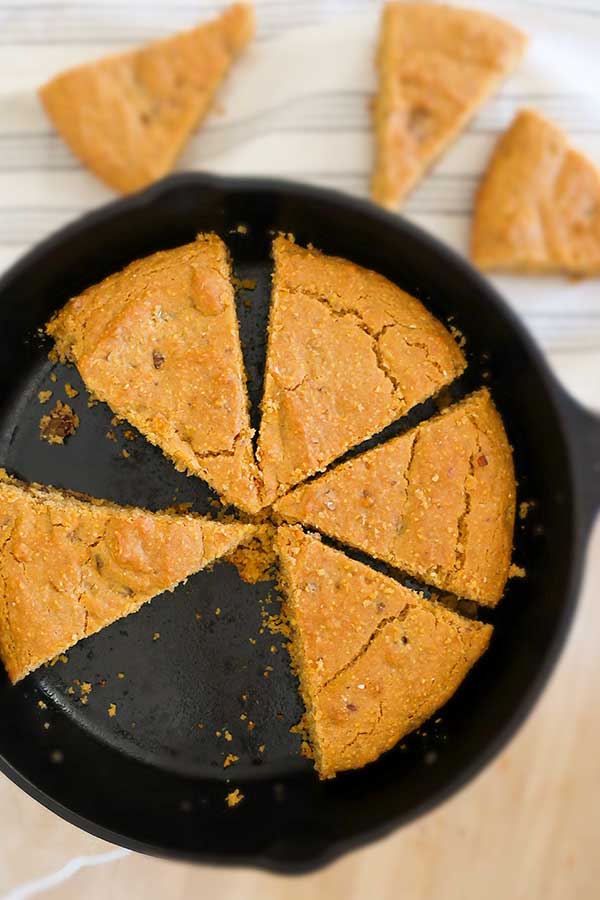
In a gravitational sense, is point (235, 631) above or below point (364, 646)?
below

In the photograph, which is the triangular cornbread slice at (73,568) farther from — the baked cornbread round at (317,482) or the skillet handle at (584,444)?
the skillet handle at (584,444)

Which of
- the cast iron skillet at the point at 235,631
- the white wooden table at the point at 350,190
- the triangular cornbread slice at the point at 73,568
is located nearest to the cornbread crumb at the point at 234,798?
the cast iron skillet at the point at 235,631

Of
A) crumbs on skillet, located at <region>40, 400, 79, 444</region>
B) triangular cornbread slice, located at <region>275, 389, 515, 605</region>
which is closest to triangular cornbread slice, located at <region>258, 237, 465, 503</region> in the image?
triangular cornbread slice, located at <region>275, 389, 515, 605</region>

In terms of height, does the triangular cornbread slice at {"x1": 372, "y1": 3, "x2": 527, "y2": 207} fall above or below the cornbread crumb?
above

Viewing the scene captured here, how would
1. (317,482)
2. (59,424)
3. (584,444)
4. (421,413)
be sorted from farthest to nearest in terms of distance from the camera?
1. (59,424)
2. (421,413)
3. (317,482)
4. (584,444)

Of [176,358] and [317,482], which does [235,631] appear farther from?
[176,358]

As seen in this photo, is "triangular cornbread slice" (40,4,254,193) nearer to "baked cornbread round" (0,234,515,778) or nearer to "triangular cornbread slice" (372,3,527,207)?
"baked cornbread round" (0,234,515,778)

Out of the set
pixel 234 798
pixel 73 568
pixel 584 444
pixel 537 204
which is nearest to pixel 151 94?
pixel 537 204
